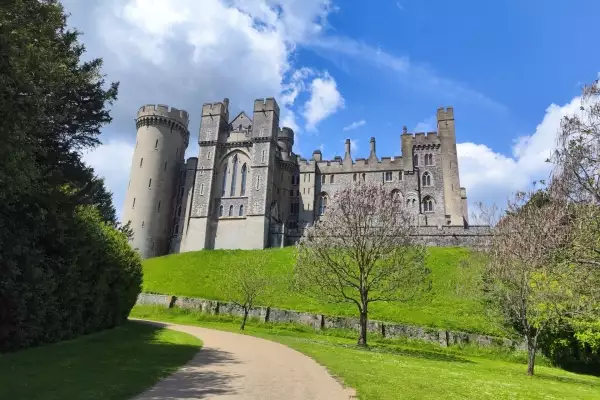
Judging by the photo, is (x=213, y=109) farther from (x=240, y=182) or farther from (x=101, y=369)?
(x=101, y=369)

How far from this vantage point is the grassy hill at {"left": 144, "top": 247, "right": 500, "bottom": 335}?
102ft

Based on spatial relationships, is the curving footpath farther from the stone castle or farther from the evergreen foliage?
the stone castle

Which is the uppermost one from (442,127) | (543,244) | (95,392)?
(442,127)

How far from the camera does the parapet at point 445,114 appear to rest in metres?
68.8

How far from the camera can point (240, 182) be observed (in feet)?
210

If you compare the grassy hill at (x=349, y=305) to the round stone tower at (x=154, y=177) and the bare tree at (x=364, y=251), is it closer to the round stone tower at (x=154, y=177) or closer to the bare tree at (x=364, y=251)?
the bare tree at (x=364, y=251)

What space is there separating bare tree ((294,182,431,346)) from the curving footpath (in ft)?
26.6

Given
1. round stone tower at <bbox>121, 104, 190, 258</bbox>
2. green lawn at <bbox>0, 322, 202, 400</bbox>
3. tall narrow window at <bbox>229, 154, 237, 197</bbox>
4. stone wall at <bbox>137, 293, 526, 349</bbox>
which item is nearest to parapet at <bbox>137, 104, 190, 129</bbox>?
round stone tower at <bbox>121, 104, 190, 258</bbox>

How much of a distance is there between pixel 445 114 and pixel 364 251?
172 ft

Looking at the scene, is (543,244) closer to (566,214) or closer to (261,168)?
(566,214)

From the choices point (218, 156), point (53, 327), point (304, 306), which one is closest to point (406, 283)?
point (304, 306)

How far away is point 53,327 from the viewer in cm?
1641

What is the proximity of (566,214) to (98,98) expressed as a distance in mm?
20115

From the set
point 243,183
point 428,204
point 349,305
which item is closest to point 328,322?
point 349,305
